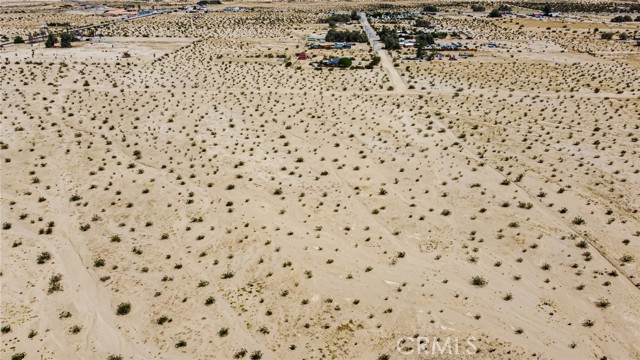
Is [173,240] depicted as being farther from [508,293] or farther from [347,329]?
[508,293]

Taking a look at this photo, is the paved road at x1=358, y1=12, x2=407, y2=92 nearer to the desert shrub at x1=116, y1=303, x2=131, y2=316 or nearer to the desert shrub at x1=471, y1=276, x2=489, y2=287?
the desert shrub at x1=471, y1=276, x2=489, y2=287

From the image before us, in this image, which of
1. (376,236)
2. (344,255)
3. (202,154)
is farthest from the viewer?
(202,154)

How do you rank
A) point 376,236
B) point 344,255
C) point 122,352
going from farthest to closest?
1. point 376,236
2. point 344,255
3. point 122,352

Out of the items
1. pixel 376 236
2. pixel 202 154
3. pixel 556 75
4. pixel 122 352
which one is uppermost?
pixel 556 75

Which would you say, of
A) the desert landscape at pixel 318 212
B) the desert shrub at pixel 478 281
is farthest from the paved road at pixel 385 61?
the desert shrub at pixel 478 281

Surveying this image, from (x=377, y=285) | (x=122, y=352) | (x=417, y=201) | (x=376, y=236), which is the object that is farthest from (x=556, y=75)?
(x=122, y=352)
